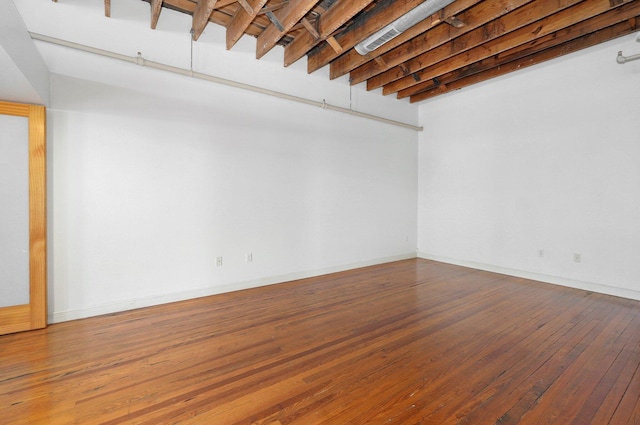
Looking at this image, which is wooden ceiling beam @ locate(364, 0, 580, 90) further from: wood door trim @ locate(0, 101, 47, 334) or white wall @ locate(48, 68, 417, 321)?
wood door trim @ locate(0, 101, 47, 334)

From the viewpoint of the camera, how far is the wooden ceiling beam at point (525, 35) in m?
2.88

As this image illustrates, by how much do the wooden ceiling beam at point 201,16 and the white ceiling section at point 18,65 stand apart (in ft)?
4.72

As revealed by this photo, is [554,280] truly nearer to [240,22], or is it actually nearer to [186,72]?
[240,22]

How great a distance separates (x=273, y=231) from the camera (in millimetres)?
4059

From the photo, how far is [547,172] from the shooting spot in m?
4.23

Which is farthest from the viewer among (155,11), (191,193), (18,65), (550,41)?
(550,41)

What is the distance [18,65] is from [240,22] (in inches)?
80.1

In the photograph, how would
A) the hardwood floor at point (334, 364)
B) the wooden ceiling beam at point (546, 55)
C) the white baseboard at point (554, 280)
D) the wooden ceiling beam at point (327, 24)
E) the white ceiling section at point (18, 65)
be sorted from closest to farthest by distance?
the hardwood floor at point (334, 364) < the white ceiling section at point (18, 65) < the wooden ceiling beam at point (327, 24) < the wooden ceiling beam at point (546, 55) < the white baseboard at point (554, 280)

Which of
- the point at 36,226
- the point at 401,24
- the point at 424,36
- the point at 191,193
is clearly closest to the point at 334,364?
the point at 191,193

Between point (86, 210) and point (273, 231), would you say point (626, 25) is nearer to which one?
point (273, 231)

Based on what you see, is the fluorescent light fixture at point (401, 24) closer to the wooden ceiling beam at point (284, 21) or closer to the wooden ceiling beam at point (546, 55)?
the wooden ceiling beam at point (284, 21)

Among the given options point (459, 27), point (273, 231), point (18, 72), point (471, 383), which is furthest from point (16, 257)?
point (459, 27)

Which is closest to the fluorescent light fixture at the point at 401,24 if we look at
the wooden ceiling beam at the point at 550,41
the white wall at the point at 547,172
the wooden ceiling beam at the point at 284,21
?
the wooden ceiling beam at the point at 284,21

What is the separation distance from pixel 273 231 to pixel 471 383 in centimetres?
288
